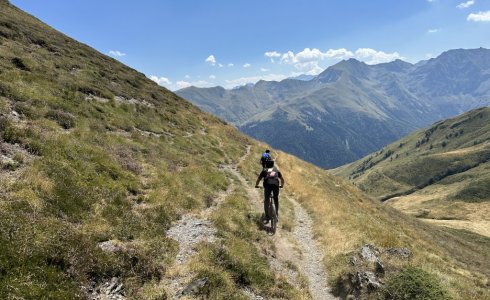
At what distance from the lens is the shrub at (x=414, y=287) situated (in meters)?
12.4

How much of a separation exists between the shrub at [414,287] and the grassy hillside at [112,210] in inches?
25.8

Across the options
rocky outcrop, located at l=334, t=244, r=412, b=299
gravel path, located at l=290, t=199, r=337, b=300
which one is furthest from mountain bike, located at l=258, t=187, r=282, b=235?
rocky outcrop, located at l=334, t=244, r=412, b=299

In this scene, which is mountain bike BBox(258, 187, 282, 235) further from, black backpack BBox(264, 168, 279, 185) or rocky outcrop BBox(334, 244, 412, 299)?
rocky outcrop BBox(334, 244, 412, 299)

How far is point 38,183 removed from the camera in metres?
13.6

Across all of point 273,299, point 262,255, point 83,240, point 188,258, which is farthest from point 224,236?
point 83,240

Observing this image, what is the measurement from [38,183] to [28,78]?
765 inches

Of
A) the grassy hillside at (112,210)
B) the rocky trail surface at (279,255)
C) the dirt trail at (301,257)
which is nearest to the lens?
the grassy hillside at (112,210)

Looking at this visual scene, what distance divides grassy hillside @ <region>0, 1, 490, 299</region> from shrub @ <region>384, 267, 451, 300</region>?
654mm

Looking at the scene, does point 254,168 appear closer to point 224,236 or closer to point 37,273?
point 224,236

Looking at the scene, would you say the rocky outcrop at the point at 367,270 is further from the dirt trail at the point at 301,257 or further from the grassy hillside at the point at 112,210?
the dirt trail at the point at 301,257

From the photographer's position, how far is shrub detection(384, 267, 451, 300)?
1235 cm

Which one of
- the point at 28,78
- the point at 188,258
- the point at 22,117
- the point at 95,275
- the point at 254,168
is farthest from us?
the point at 254,168

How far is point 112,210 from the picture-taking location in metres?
14.9

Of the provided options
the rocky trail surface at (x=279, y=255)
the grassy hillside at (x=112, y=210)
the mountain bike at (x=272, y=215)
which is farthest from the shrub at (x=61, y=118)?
the mountain bike at (x=272, y=215)
